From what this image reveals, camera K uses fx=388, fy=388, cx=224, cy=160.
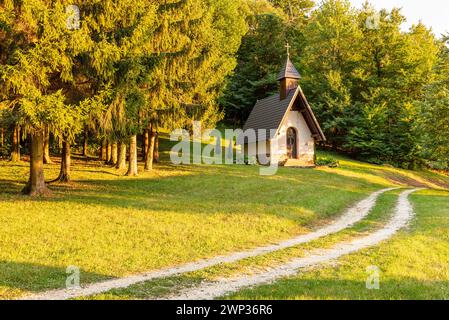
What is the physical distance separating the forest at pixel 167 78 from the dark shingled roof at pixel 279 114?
17.9 ft

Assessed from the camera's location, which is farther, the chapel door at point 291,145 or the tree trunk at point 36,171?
the chapel door at point 291,145

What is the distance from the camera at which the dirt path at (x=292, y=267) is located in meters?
7.40

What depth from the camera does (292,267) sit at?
9250mm

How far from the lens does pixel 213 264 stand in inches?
372

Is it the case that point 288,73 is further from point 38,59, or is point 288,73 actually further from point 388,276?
point 388,276

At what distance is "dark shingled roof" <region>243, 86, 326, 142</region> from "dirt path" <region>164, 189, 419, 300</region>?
59.1ft

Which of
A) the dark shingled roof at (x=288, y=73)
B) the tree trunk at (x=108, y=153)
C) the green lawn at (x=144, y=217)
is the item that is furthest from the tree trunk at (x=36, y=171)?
the dark shingled roof at (x=288, y=73)

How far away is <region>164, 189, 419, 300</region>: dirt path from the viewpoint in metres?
7.40

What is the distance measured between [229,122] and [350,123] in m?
17.0

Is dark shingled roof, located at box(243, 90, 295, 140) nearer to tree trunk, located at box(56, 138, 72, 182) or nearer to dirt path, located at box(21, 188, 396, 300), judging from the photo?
tree trunk, located at box(56, 138, 72, 182)

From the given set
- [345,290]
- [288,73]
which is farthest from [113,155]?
[345,290]

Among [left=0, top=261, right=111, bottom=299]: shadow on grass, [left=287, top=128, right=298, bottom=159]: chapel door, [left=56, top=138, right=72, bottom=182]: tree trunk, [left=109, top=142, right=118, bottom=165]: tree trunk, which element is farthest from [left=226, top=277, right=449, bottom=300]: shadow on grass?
[left=287, top=128, right=298, bottom=159]: chapel door

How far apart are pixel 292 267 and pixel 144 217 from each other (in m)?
6.53

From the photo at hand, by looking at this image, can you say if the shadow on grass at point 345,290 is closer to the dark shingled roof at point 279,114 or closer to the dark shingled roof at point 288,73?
the dark shingled roof at point 279,114
